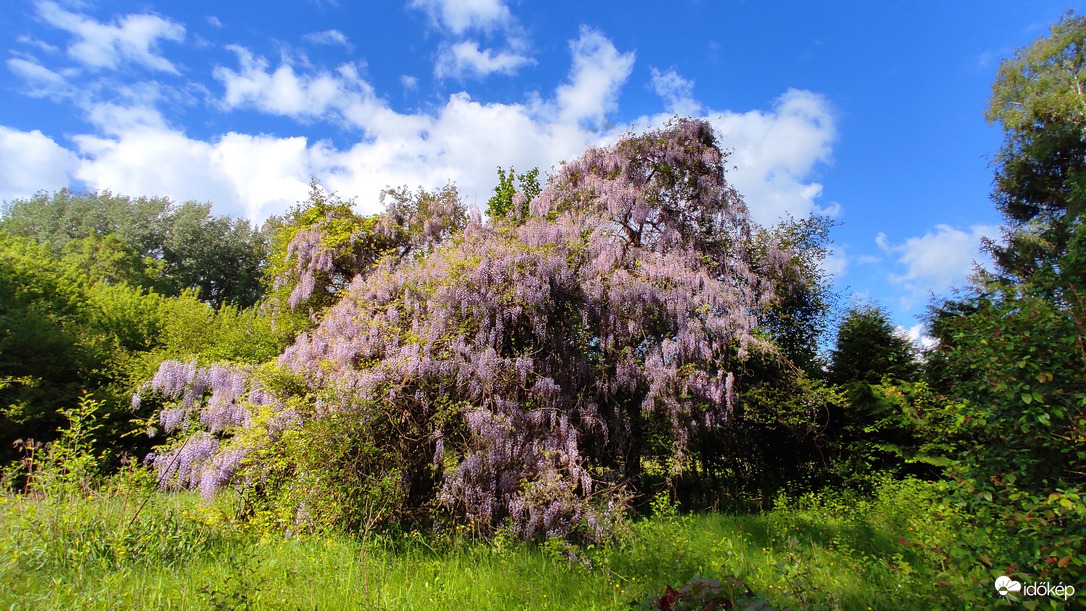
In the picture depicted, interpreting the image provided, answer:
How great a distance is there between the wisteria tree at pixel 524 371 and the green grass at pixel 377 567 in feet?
1.82

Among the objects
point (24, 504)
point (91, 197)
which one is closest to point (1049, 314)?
point (24, 504)

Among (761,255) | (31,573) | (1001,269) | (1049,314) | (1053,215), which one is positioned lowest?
(31,573)

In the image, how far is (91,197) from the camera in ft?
88.5

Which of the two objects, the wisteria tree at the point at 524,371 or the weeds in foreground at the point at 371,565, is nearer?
the weeds in foreground at the point at 371,565

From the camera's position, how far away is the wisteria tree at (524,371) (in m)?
5.72

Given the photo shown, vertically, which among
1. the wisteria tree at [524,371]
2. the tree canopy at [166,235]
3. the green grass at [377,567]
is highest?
the tree canopy at [166,235]

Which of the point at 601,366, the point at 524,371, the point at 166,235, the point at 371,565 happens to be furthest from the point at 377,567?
the point at 166,235

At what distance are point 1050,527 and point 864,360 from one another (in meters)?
8.54

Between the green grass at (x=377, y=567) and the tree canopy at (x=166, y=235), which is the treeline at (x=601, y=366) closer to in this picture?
the green grass at (x=377, y=567)

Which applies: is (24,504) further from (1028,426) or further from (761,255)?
(761,255)

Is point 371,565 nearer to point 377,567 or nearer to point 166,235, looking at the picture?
point 377,567

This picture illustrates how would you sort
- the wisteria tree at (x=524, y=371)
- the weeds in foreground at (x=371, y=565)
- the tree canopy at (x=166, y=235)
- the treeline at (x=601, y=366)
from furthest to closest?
1. the tree canopy at (x=166, y=235)
2. the wisteria tree at (x=524, y=371)
3. the weeds in foreground at (x=371, y=565)
4. the treeline at (x=601, y=366)

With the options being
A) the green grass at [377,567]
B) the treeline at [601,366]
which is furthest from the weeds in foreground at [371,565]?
the treeline at [601,366]

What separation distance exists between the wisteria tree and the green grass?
0.55 m
